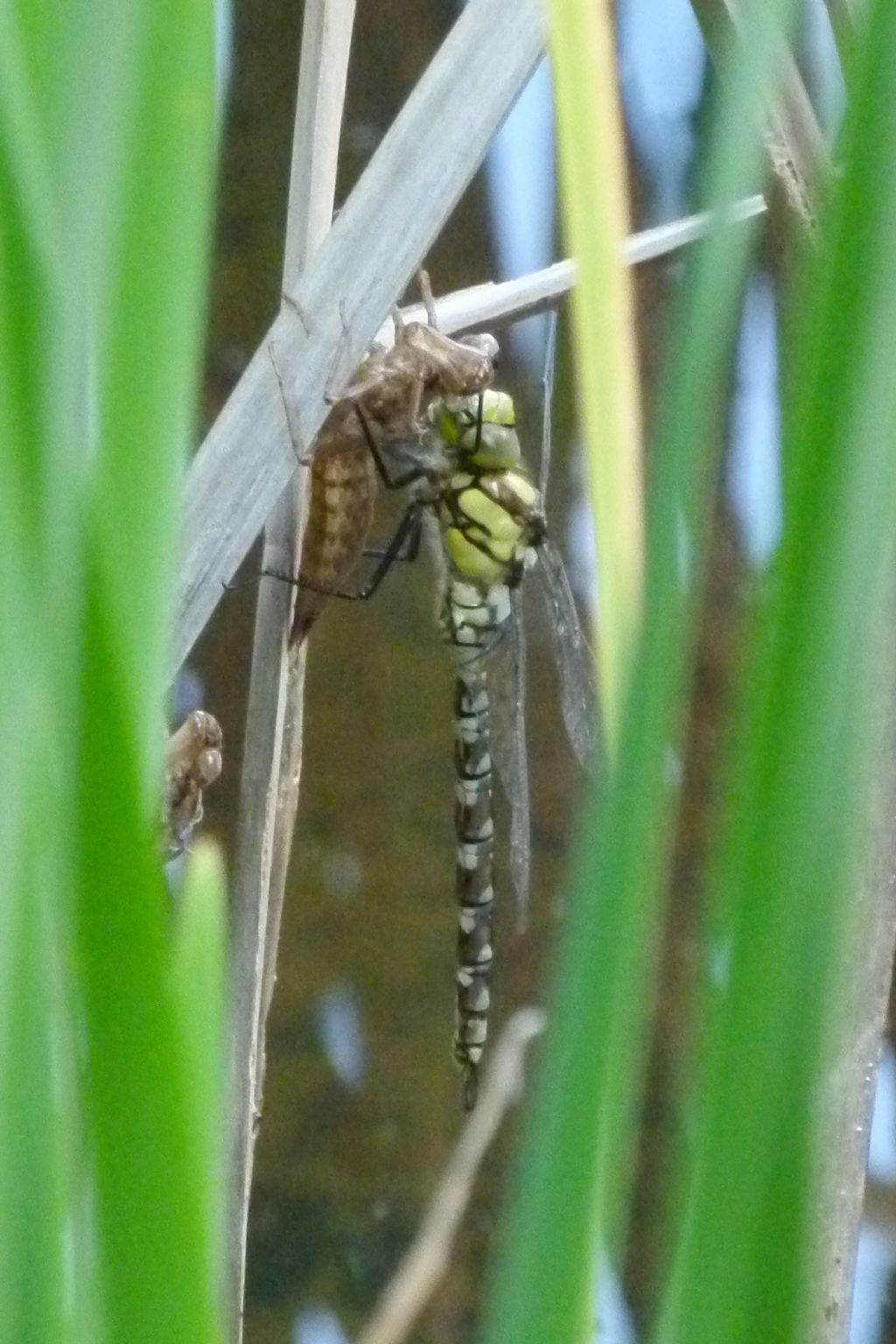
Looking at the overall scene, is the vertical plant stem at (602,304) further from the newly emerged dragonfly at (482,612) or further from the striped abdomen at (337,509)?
the newly emerged dragonfly at (482,612)

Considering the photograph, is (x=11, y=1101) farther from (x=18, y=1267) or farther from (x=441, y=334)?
(x=441, y=334)

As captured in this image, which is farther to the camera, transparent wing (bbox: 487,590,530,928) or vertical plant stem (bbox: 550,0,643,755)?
transparent wing (bbox: 487,590,530,928)

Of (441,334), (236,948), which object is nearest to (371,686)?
(441,334)

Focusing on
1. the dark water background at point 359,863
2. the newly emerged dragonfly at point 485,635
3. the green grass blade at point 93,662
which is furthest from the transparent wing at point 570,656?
the green grass blade at point 93,662

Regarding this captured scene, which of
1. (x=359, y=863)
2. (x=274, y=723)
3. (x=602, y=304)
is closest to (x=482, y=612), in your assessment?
(x=274, y=723)

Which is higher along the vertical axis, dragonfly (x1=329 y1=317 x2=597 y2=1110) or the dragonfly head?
the dragonfly head

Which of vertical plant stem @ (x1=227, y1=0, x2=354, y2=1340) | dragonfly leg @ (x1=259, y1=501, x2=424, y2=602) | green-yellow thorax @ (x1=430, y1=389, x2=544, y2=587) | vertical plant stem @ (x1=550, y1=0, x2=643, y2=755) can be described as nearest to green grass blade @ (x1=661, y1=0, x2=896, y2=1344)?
vertical plant stem @ (x1=550, y1=0, x2=643, y2=755)

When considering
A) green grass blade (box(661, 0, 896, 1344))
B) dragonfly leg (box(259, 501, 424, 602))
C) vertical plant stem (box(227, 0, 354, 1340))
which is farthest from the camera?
dragonfly leg (box(259, 501, 424, 602))

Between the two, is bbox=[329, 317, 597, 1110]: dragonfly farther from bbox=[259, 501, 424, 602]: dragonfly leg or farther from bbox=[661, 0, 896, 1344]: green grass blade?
bbox=[661, 0, 896, 1344]: green grass blade
